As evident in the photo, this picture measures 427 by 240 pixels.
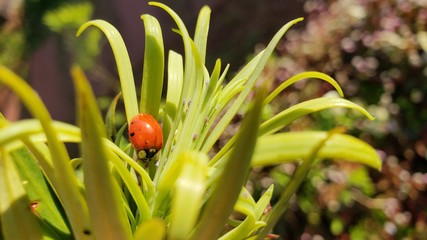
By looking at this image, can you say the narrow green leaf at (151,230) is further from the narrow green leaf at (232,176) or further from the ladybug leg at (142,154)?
the ladybug leg at (142,154)

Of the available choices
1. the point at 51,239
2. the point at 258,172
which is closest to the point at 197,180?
the point at 51,239

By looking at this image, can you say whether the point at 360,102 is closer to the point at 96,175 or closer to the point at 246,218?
the point at 246,218

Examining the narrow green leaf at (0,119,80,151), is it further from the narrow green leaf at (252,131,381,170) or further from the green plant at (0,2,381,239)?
the narrow green leaf at (252,131,381,170)

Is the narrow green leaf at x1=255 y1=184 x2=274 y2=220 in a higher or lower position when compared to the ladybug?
lower

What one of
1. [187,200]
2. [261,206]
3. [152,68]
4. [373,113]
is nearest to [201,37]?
[152,68]

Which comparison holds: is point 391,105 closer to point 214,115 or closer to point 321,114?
point 321,114

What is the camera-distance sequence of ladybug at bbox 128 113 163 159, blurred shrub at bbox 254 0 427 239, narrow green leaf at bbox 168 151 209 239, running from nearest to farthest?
narrow green leaf at bbox 168 151 209 239
ladybug at bbox 128 113 163 159
blurred shrub at bbox 254 0 427 239

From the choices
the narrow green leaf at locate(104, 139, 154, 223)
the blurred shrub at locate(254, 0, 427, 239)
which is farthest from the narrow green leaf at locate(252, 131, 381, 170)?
the blurred shrub at locate(254, 0, 427, 239)

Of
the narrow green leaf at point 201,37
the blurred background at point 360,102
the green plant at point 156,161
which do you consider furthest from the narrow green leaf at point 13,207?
the blurred background at point 360,102
